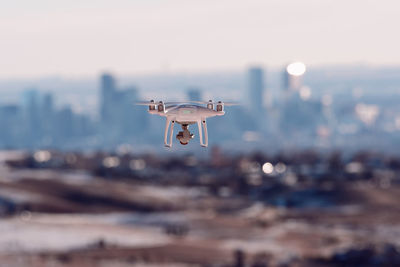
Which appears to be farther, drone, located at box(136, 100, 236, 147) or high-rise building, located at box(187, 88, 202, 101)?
high-rise building, located at box(187, 88, 202, 101)

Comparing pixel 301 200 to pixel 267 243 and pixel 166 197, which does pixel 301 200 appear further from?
pixel 267 243

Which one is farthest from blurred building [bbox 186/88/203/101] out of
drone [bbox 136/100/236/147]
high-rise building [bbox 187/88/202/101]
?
drone [bbox 136/100/236/147]

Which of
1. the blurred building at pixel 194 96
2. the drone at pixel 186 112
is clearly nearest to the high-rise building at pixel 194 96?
the blurred building at pixel 194 96

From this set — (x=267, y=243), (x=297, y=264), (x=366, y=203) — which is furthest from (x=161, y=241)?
(x=366, y=203)

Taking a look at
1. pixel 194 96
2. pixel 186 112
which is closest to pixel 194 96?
pixel 194 96

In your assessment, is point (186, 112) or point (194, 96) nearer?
point (186, 112)

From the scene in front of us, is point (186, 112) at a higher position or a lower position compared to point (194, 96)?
lower

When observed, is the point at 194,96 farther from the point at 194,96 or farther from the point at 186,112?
the point at 186,112

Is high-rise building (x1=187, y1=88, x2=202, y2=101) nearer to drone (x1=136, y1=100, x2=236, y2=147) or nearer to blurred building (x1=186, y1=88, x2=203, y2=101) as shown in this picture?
blurred building (x1=186, y1=88, x2=203, y2=101)
